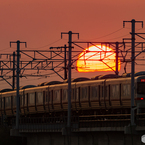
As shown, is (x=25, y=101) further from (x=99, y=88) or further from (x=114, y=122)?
(x=114, y=122)

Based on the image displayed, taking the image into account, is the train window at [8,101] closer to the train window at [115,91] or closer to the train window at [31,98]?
the train window at [31,98]

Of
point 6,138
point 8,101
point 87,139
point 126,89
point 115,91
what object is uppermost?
point 126,89

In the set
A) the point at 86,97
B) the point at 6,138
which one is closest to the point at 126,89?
the point at 86,97

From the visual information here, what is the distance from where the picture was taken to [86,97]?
52312mm

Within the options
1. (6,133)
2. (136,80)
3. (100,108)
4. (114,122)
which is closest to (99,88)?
(100,108)

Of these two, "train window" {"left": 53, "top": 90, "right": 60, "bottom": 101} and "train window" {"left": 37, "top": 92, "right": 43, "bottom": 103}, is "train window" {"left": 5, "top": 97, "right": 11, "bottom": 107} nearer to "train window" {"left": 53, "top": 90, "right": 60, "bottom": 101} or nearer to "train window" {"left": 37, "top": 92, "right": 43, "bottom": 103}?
"train window" {"left": 37, "top": 92, "right": 43, "bottom": 103}

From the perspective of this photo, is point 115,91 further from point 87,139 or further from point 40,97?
point 40,97

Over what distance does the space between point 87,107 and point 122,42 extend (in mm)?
6960

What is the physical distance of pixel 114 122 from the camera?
1587 inches

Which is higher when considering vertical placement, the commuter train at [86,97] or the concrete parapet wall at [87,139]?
the commuter train at [86,97]

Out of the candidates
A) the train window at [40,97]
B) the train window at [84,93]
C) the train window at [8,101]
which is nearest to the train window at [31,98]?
the train window at [40,97]

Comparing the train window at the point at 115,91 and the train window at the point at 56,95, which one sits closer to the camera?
the train window at the point at 115,91

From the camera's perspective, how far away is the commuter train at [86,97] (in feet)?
154

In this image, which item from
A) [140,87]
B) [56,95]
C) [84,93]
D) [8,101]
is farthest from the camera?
[8,101]
